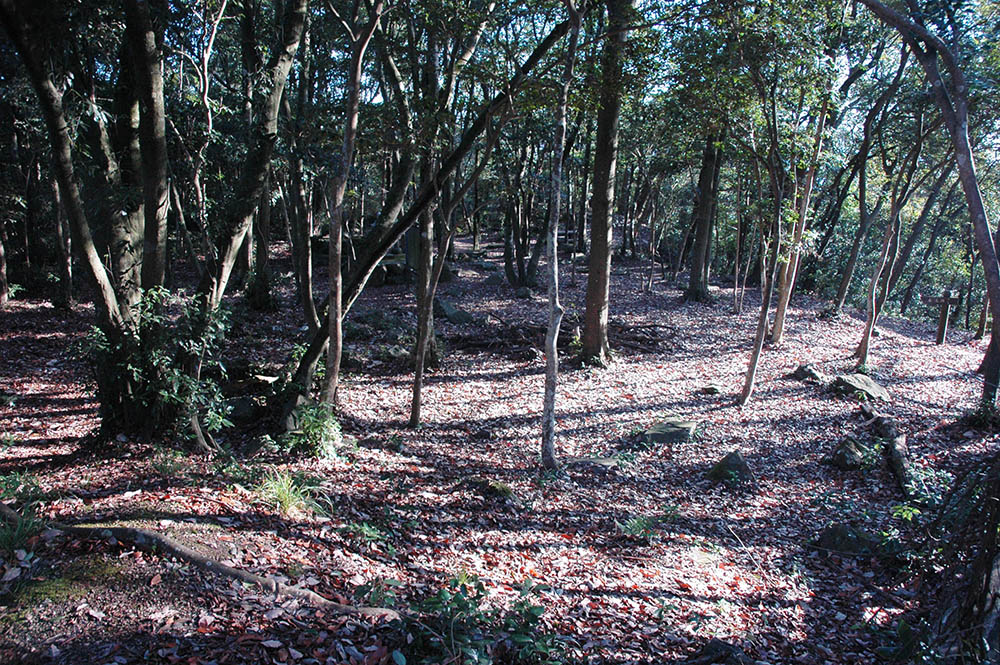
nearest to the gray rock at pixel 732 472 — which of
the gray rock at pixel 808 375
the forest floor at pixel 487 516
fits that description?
the forest floor at pixel 487 516

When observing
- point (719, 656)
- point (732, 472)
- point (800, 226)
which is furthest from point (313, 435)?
point (800, 226)

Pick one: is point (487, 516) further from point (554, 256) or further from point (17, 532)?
point (17, 532)

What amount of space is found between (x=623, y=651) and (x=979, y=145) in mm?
16763

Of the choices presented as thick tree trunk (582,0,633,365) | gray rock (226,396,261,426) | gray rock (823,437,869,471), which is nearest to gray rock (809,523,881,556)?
gray rock (823,437,869,471)

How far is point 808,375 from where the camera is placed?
12.1 meters

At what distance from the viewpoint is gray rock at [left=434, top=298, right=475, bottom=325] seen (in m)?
15.3

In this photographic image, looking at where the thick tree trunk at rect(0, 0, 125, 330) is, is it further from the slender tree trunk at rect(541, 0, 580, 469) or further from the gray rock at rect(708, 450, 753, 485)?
the gray rock at rect(708, 450, 753, 485)

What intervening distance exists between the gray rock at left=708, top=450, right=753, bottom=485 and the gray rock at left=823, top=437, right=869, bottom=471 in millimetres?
1485

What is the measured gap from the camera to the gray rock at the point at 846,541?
6.28m

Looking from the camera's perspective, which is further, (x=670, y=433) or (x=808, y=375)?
(x=808, y=375)

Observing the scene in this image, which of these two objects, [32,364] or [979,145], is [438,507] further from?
[979,145]

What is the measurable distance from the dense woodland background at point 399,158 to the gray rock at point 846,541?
0.85 m

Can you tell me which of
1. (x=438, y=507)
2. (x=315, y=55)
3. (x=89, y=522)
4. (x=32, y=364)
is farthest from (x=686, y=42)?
(x=32, y=364)

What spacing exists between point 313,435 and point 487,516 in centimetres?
234
